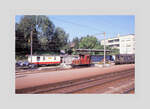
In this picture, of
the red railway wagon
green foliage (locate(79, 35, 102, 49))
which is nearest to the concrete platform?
the red railway wagon

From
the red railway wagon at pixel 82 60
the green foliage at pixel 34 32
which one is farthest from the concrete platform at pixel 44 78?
the red railway wagon at pixel 82 60

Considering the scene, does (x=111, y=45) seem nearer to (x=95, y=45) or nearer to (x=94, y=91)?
(x=95, y=45)

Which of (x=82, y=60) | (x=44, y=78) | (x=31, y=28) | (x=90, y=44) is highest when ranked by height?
(x=31, y=28)

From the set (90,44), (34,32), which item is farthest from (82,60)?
(90,44)

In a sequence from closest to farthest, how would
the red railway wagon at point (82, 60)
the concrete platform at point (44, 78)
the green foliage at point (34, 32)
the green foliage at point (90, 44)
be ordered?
the concrete platform at point (44, 78) → the green foliage at point (34, 32) → the red railway wagon at point (82, 60) → the green foliage at point (90, 44)

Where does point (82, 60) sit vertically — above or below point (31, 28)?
below

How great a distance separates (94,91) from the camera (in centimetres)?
806

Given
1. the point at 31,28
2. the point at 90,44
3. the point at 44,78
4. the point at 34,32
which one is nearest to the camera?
the point at 44,78

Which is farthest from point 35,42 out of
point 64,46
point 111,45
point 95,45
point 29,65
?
point 111,45

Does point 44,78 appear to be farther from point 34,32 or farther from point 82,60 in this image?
point 34,32

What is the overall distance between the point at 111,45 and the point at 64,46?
1962 cm

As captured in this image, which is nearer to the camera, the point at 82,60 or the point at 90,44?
the point at 82,60

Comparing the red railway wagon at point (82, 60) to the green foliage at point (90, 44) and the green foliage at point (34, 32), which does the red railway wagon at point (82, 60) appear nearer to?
the green foliage at point (34, 32)

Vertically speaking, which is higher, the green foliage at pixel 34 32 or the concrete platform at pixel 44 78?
the green foliage at pixel 34 32
